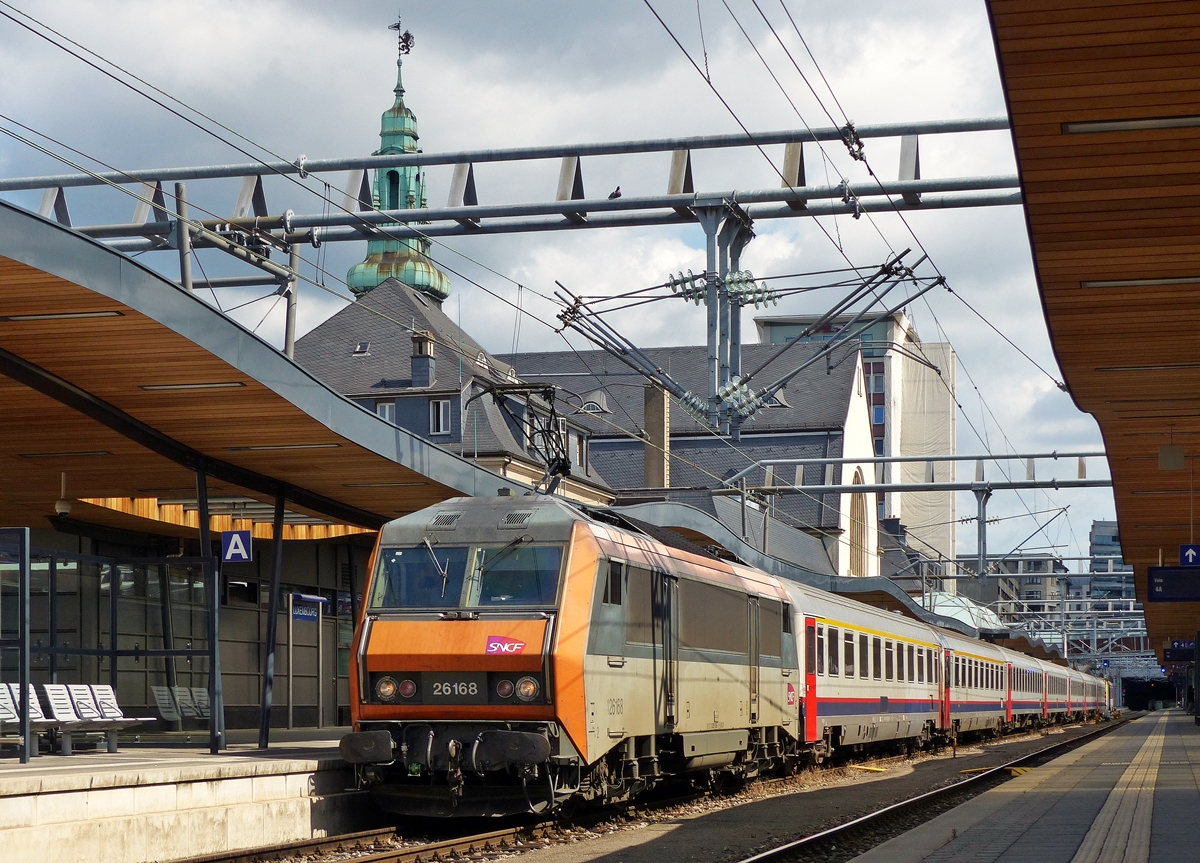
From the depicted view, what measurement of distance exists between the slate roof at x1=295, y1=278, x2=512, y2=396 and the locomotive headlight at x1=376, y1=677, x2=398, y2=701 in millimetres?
35629

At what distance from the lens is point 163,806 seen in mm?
11898

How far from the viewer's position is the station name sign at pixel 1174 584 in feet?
84.2

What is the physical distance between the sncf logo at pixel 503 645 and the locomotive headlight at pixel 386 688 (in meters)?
0.98

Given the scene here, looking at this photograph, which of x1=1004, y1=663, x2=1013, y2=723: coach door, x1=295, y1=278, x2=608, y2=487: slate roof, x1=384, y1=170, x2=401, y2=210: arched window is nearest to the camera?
x1=1004, y1=663, x2=1013, y2=723: coach door

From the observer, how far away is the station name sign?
2567cm

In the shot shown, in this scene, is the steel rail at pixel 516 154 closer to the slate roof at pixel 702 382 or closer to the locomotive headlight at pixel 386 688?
the locomotive headlight at pixel 386 688

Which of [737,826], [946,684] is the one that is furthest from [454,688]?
[946,684]

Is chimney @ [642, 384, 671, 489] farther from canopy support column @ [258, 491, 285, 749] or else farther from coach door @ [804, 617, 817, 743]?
canopy support column @ [258, 491, 285, 749]

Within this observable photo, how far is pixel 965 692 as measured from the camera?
3588 cm

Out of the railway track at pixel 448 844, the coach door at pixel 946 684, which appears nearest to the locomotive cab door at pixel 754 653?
the railway track at pixel 448 844

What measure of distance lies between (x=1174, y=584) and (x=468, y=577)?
639 inches

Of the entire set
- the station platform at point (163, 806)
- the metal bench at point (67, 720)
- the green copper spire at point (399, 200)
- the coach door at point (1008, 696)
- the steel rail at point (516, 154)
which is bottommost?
the coach door at point (1008, 696)

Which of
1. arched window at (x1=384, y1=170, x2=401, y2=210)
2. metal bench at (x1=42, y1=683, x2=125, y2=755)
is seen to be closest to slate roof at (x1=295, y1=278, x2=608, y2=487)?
arched window at (x1=384, y1=170, x2=401, y2=210)

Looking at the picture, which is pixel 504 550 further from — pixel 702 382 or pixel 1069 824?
pixel 702 382
